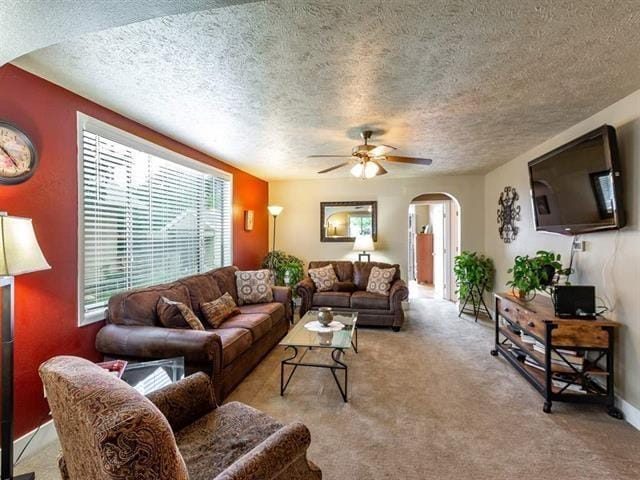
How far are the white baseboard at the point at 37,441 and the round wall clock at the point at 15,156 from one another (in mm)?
1567

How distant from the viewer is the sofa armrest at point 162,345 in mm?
2242

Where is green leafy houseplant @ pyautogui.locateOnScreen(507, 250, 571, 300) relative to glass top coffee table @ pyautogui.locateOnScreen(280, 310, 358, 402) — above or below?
above

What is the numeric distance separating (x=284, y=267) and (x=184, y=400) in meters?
3.84

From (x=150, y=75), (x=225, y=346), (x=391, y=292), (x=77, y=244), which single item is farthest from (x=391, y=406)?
(x=150, y=75)

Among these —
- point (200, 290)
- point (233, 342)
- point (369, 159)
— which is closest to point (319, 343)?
point (233, 342)

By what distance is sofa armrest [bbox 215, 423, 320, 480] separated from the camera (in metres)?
1.04

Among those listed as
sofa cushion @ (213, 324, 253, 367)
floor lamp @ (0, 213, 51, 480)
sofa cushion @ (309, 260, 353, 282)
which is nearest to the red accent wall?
floor lamp @ (0, 213, 51, 480)

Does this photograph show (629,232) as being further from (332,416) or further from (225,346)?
(225,346)

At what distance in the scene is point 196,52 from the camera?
1.70 m

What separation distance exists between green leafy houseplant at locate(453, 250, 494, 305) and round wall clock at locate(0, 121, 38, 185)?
5213mm

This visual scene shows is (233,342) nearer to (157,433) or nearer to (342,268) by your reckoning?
(157,433)

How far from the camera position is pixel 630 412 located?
2188mm

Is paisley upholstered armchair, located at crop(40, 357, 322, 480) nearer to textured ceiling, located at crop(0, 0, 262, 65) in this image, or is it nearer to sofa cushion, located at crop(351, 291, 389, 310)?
textured ceiling, located at crop(0, 0, 262, 65)

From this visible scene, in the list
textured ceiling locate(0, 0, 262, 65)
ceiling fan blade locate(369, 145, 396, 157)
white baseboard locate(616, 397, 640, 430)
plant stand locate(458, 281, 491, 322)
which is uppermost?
textured ceiling locate(0, 0, 262, 65)
